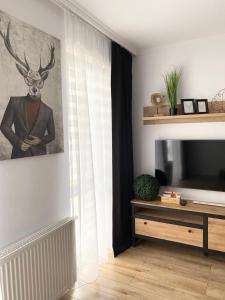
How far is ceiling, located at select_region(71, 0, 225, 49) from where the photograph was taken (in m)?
2.17

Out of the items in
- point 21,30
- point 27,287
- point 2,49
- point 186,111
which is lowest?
point 27,287

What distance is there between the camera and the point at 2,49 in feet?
5.74

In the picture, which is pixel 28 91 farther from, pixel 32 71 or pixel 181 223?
pixel 181 223

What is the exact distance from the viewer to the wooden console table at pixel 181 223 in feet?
8.98

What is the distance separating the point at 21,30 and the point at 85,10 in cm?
65

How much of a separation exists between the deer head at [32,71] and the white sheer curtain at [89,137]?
0.64 feet

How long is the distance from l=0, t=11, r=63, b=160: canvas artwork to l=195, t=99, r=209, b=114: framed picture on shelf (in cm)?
163

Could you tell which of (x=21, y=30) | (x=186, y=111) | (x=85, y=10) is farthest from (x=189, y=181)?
(x=21, y=30)

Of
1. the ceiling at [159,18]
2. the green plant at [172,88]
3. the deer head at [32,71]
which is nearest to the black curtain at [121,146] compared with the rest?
the ceiling at [159,18]

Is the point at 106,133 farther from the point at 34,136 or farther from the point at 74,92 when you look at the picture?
the point at 34,136

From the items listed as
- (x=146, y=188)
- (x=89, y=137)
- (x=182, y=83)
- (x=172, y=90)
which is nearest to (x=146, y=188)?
(x=146, y=188)

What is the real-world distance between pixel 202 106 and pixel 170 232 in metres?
1.50

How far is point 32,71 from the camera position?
199cm

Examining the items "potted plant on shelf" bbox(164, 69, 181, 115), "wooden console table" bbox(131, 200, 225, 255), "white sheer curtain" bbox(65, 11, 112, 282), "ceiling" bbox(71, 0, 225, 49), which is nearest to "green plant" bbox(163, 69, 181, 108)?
"potted plant on shelf" bbox(164, 69, 181, 115)
